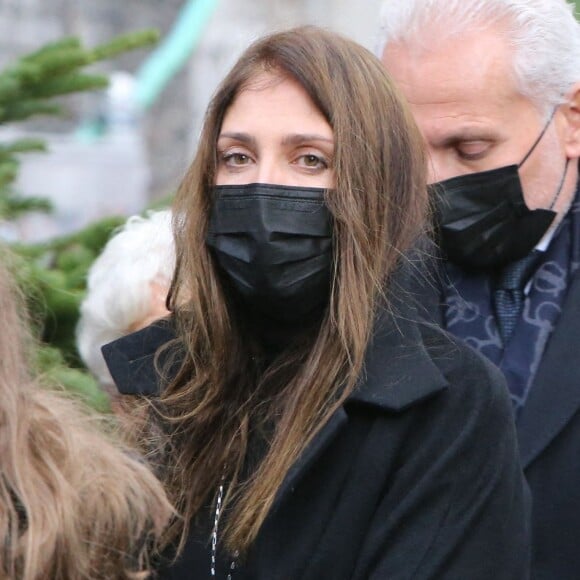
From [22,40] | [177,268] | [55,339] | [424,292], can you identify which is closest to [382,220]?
[424,292]

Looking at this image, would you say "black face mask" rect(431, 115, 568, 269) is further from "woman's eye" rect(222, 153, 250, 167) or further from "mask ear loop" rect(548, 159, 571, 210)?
"woman's eye" rect(222, 153, 250, 167)

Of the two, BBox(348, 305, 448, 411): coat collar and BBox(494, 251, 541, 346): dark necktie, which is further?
BBox(494, 251, 541, 346): dark necktie

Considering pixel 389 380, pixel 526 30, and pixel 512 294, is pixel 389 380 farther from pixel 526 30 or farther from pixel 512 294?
pixel 526 30

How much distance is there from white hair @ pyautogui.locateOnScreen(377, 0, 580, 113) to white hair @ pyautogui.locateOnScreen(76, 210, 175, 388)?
0.81 meters

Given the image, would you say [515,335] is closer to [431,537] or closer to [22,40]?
[431,537]

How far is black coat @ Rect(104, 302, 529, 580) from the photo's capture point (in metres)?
2.20

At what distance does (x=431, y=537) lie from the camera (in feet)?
7.16

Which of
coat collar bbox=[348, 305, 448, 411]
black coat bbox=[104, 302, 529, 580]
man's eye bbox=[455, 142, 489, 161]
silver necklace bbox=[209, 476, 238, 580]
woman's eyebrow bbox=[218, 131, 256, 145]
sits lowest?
silver necklace bbox=[209, 476, 238, 580]

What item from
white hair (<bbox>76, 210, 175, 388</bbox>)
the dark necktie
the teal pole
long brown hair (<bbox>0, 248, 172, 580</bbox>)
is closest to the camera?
long brown hair (<bbox>0, 248, 172, 580</bbox>)

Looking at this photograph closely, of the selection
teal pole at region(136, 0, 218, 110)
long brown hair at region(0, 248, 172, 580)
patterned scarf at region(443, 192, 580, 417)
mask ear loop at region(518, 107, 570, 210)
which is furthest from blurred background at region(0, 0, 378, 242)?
long brown hair at region(0, 248, 172, 580)

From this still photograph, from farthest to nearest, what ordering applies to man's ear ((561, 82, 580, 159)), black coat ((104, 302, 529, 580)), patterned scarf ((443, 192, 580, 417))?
man's ear ((561, 82, 580, 159)) < patterned scarf ((443, 192, 580, 417)) < black coat ((104, 302, 529, 580))

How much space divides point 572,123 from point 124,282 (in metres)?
1.18

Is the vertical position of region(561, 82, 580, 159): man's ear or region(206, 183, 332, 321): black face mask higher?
region(561, 82, 580, 159): man's ear

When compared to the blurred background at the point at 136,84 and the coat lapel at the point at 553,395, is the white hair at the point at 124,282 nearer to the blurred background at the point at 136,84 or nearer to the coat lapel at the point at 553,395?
the coat lapel at the point at 553,395
